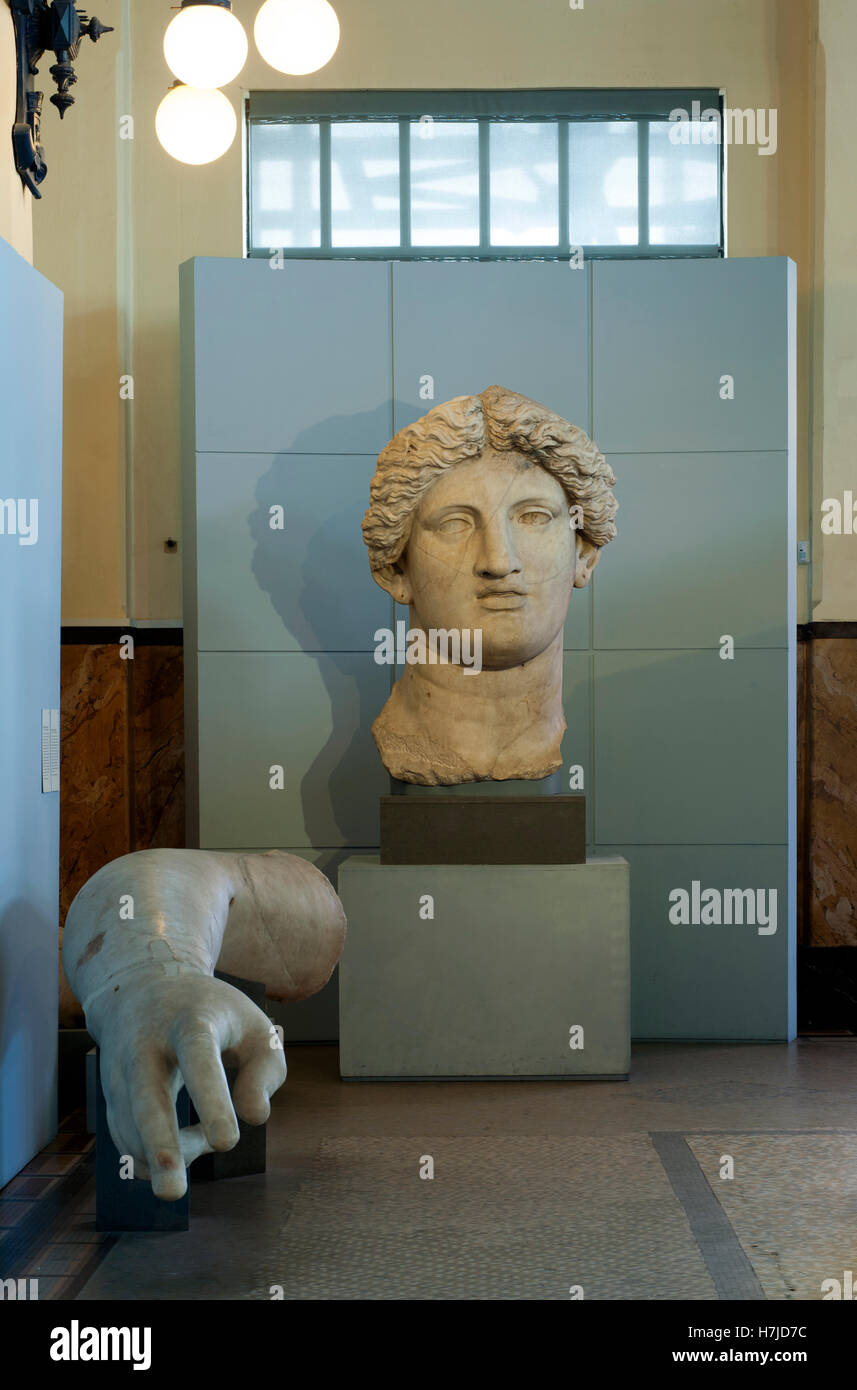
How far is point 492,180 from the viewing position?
6.83m

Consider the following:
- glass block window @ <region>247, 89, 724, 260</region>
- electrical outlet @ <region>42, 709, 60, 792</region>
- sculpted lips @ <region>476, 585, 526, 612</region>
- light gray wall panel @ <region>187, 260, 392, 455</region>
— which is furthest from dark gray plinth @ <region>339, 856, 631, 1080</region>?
glass block window @ <region>247, 89, 724, 260</region>

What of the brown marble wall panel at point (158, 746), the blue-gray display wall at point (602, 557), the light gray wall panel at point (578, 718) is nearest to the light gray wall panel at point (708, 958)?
the blue-gray display wall at point (602, 557)

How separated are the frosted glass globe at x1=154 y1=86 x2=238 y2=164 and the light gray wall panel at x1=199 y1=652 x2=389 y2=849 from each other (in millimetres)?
1854

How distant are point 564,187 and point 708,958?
12.2 ft

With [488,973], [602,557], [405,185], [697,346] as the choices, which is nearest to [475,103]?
[405,185]

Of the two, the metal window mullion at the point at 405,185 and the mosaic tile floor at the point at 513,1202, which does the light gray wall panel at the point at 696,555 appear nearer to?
the mosaic tile floor at the point at 513,1202

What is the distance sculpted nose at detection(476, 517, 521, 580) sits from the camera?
457 centimetres

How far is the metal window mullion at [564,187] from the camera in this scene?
6.80 meters

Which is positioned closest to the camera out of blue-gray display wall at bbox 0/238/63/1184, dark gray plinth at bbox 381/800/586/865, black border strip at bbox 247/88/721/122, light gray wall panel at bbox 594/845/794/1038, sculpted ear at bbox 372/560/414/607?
blue-gray display wall at bbox 0/238/63/1184

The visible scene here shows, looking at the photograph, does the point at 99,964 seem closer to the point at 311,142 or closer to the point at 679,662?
the point at 679,662

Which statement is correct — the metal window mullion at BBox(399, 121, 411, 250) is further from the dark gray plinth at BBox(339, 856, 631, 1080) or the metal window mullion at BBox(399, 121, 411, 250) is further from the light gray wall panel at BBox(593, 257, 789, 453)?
the dark gray plinth at BBox(339, 856, 631, 1080)

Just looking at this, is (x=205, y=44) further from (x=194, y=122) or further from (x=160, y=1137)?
(x=160, y=1137)

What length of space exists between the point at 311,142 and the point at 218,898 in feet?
15.2

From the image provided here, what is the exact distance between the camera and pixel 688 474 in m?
5.54
